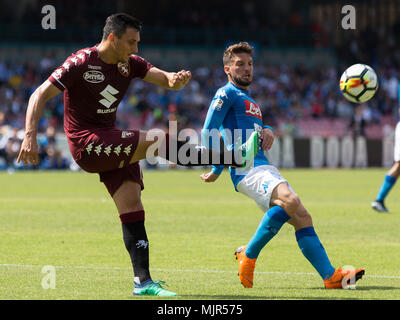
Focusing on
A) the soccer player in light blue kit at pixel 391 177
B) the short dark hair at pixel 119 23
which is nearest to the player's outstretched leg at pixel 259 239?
the short dark hair at pixel 119 23

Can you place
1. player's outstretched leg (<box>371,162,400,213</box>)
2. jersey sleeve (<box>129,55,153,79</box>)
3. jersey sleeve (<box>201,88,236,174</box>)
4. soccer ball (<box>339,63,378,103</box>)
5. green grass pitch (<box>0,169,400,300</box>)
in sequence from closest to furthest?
1. jersey sleeve (<box>129,55,153,79</box>)
2. green grass pitch (<box>0,169,400,300</box>)
3. jersey sleeve (<box>201,88,236,174</box>)
4. soccer ball (<box>339,63,378,103</box>)
5. player's outstretched leg (<box>371,162,400,213</box>)

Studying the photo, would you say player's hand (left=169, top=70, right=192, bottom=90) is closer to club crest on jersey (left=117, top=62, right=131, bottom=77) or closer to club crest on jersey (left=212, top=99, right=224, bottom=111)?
club crest on jersey (left=117, top=62, right=131, bottom=77)

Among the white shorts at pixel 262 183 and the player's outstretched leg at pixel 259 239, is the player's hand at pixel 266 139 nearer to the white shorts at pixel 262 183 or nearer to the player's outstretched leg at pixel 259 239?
the white shorts at pixel 262 183

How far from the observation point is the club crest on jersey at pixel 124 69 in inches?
262

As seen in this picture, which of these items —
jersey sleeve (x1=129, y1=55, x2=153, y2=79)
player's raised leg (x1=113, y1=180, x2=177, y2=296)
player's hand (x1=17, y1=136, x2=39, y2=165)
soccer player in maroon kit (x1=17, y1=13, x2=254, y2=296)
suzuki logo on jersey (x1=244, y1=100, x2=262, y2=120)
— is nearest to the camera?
player's hand (x1=17, y1=136, x2=39, y2=165)

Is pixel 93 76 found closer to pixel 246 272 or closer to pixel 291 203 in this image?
pixel 291 203

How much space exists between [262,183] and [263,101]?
3110 centimetres

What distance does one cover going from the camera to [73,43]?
127 ft

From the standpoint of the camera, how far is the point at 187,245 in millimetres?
10312

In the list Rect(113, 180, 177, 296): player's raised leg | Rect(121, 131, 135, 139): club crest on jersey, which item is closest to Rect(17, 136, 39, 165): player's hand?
Rect(121, 131, 135, 139): club crest on jersey

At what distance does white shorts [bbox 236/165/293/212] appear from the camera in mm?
7059

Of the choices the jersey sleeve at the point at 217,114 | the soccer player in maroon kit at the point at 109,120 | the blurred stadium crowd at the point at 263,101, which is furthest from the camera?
the blurred stadium crowd at the point at 263,101

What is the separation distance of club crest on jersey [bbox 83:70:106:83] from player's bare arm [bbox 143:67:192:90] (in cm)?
54

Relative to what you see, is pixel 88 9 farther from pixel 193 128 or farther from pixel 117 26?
pixel 117 26
